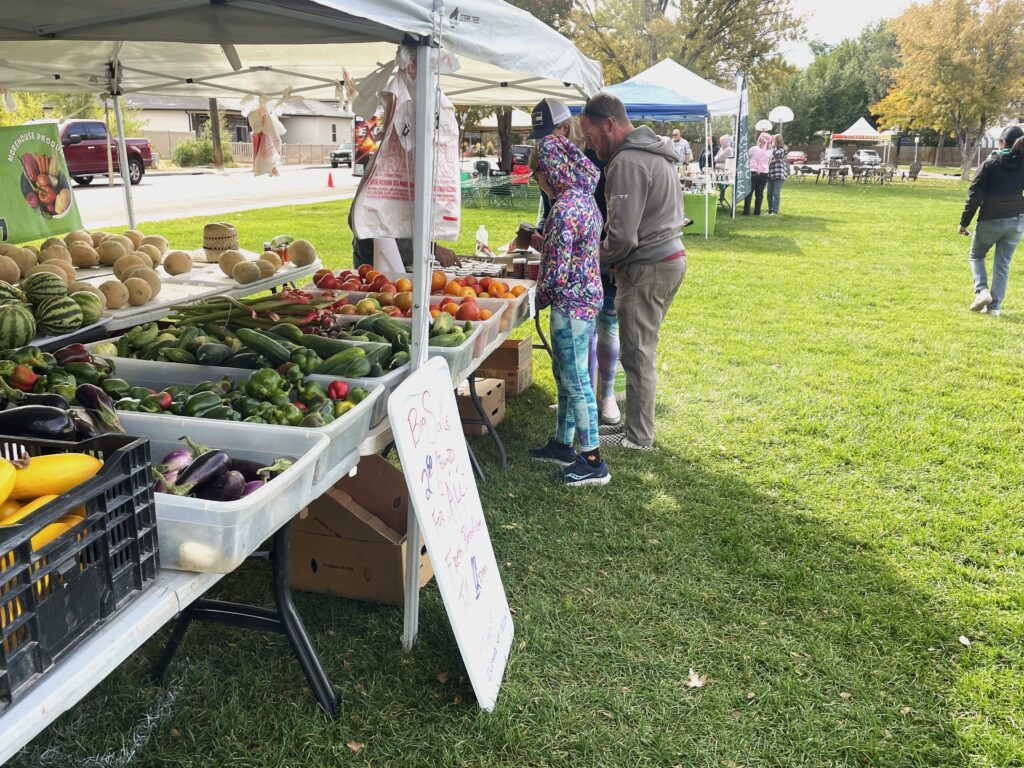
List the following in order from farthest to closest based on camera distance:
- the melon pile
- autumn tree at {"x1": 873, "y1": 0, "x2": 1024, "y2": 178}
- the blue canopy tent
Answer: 1. autumn tree at {"x1": 873, "y1": 0, "x2": 1024, "y2": 178}
2. the blue canopy tent
3. the melon pile

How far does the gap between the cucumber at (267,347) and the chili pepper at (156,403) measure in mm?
595

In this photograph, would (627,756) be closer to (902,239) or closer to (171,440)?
(171,440)

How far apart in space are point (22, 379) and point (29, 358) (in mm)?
192

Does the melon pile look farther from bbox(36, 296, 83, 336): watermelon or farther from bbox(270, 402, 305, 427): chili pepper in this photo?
bbox(270, 402, 305, 427): chili pepper

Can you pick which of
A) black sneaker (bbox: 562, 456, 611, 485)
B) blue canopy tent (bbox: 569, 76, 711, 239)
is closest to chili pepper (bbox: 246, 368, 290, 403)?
black sneaker (bbox: 562, 456, 611, 485)

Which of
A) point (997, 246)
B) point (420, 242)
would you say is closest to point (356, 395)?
point (420, 242)

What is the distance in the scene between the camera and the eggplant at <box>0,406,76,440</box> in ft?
6.15

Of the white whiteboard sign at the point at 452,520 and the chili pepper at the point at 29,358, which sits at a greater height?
the chili pepper at the point at 29,358

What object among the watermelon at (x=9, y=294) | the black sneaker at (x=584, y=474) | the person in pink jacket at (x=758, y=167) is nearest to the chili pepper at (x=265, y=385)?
the watermelon at (x=9, y=294)

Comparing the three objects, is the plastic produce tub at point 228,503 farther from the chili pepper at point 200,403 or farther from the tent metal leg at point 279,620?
the tent metal leg at point 279,620

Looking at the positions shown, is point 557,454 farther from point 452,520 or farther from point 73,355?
point 73,355

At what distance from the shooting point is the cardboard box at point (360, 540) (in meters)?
3.32

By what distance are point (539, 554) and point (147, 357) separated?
203 centimetres

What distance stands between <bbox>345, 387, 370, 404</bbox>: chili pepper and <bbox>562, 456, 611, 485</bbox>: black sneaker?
207cm
